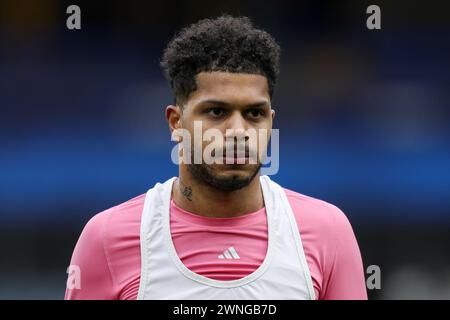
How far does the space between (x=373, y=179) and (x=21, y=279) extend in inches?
95.3

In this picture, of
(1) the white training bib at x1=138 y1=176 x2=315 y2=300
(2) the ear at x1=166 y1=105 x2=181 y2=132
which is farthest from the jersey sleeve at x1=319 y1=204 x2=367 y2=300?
(2) the ear at x1=166 y1=105 x2=181 y2=132

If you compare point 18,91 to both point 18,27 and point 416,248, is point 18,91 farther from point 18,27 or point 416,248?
point 416,248

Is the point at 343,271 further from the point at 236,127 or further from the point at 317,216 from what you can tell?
the point at 236,127

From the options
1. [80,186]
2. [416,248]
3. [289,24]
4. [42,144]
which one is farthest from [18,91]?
[416,248]

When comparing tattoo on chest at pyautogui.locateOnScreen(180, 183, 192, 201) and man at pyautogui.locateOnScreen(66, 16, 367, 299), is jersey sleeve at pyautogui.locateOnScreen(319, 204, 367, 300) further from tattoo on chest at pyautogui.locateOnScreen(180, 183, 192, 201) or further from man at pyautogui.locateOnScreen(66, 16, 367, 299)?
tattoo on chest at pyautogui.locateOnScreen(180, 183, 192, 201)

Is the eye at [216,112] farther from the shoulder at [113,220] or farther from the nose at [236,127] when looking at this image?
the shoulder at [113,220]

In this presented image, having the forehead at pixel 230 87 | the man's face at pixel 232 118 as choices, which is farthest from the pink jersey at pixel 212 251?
the forehead at pixel 230 87

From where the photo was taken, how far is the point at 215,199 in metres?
2.31

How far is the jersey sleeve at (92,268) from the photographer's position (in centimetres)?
227

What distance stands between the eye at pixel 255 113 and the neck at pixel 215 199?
20 cm

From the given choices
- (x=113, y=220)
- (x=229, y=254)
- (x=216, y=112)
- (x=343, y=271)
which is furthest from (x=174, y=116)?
(x=343, y=271)

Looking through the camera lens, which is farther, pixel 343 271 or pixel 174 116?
pixel 174 116

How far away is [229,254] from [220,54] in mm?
613

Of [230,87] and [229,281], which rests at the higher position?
[230,87]
